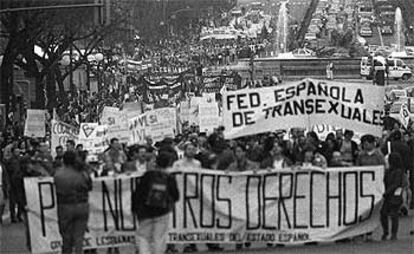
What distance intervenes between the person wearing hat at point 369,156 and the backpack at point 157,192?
4.25 meters

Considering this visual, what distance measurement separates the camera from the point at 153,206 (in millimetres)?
15086

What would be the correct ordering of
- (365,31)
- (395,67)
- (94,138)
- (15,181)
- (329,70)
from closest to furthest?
(15,181) < (94,138) < (329,70) < (395,67) < (365,31)

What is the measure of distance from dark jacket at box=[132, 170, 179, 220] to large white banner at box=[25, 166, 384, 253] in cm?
229

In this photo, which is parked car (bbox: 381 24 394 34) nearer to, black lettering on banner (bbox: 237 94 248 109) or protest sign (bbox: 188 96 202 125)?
protest sign (bbox: 188 96 202 125)

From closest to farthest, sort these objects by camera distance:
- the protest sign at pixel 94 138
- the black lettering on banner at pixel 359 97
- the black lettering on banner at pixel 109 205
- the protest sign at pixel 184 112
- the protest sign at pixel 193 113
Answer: the black lettering on banner at pixel 109 205
the black lettering on banner at pixel 359 97
the protest sign at pixel 94 138
the protest sign at pixel 193 113
the protest sign at pixel 184 112

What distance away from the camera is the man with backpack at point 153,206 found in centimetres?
1510

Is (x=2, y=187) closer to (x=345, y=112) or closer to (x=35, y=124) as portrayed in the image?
(x=345, y=112)

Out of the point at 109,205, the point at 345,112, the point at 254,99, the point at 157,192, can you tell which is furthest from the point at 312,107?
the point at 157,192

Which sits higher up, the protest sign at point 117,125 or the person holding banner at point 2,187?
the protest sign at point 117,125

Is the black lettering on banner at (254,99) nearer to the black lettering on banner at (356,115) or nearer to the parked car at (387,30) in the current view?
the black lettering on banner at (356,115)

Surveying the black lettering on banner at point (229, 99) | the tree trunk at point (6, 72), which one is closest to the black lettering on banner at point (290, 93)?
the black lettering on banner at point (229, 99)

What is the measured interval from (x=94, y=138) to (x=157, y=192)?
1081 cm

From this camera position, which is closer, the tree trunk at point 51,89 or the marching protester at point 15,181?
the marching protester at point 15,181

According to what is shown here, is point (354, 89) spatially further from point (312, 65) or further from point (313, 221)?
point (312, 65)
